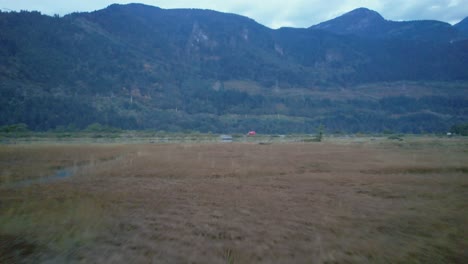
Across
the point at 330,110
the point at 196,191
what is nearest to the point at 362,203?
the point at 196,191

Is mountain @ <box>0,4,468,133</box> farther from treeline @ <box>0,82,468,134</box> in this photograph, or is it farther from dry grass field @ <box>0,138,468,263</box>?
dry grass field @ <box>0,138,468,263</box>

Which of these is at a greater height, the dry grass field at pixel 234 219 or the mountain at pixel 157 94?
the mountain at pixel 157 94

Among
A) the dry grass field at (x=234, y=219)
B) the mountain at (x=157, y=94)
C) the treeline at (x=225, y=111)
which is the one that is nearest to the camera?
the dry grass field at (x=234, y=219)

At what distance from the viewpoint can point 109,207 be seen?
1020 cm

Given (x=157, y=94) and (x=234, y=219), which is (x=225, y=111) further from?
(x=234, y=219)

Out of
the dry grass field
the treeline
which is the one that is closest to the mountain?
the treeline

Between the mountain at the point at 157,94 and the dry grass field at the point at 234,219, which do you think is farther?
the mountain at the point at 157,94

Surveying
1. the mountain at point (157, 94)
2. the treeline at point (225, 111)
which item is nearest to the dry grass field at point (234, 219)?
the treeline at point (225, 111)

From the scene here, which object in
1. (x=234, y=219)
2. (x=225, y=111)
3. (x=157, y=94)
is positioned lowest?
(x=234, y=219)

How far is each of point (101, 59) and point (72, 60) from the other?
1657 cm

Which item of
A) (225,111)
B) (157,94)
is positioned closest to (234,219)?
(225,111)

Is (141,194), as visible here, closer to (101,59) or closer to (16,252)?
(16,252)

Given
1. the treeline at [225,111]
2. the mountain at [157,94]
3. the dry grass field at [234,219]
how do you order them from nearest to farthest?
the dry grass field at [234,219], the treeline at [225,111], the mountain at [157,94]

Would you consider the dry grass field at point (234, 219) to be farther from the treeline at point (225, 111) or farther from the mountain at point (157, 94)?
the mountain at point (157, 94)
